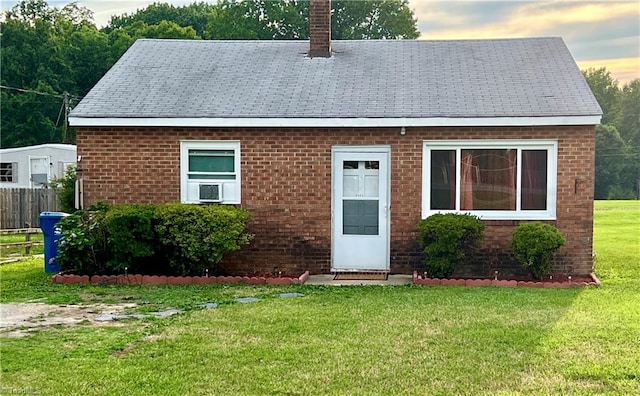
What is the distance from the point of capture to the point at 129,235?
39.4 feet

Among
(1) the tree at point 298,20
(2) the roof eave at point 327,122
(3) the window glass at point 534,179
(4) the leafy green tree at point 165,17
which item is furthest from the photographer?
(4) the leafy green tree at point 165,17

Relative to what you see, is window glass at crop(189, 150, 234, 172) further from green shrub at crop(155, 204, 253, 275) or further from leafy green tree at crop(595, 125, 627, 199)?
leafy green tree at crop(595, 125, 627, 199)

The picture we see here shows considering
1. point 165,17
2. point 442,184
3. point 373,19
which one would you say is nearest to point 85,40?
point 165,17

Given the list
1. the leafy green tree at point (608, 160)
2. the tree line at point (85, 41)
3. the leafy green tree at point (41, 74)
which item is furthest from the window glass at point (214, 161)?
the leafy green tree at point (608, 160)

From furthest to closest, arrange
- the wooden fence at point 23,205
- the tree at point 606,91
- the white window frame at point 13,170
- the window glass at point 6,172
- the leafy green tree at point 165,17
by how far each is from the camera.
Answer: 1. the tree at point 606,91
2. the leafy green tree at point 165,17
3. the window glass at point 6,172
4. the white window frame at point 13,170
5. the wooden fence at point 23,205

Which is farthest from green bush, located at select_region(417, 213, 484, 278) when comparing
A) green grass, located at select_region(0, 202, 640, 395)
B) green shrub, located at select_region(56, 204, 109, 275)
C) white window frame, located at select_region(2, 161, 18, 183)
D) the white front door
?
white window frame, located at select_region(2, 161, 18, 183)

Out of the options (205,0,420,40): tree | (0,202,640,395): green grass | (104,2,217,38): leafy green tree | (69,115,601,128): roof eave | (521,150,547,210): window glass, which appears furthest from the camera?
(104,2,217,38): leafy green tree

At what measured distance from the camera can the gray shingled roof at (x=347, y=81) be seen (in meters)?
13.0

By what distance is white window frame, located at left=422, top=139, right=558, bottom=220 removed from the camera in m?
12.7

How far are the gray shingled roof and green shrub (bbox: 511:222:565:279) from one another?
1940 mm

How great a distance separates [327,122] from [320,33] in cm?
365

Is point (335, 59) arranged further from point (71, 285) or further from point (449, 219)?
point (71, 285)

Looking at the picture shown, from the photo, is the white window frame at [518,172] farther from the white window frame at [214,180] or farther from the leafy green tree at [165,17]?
the leafy green tree at [165,17]

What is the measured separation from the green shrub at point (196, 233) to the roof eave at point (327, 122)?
5.22ft
